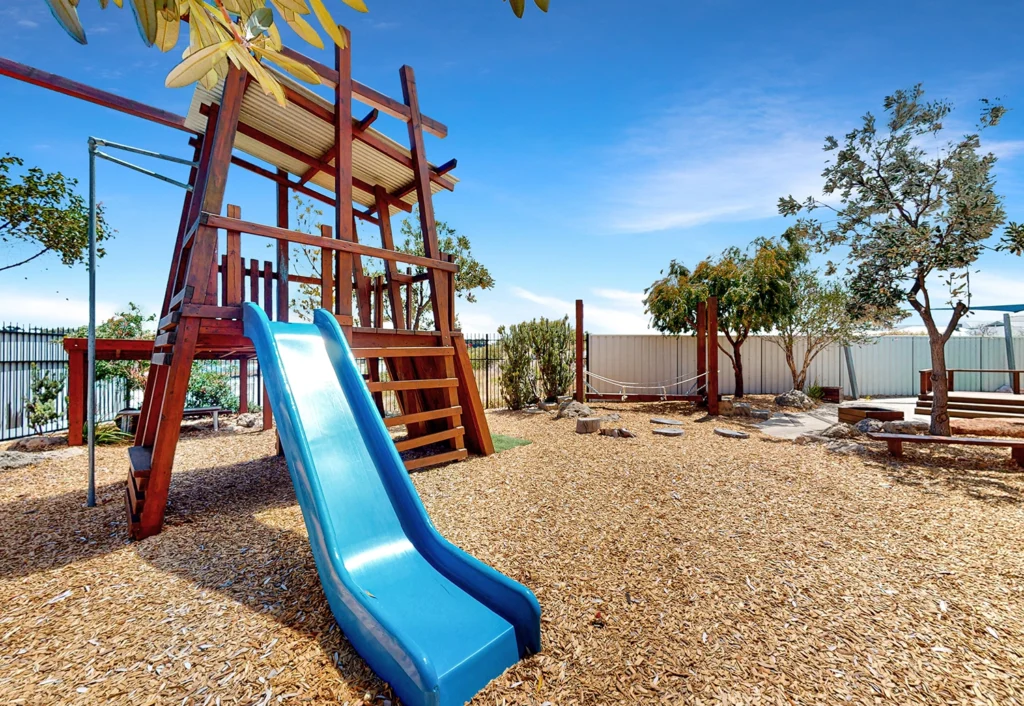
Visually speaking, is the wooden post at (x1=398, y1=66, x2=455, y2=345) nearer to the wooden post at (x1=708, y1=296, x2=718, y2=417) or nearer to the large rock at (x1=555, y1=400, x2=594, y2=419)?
the large rock at (x1=555, y1=400, x2=594, y2=419)

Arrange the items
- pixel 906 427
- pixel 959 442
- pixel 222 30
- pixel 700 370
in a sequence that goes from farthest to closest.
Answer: pixel 700 370 → pixel 906 427 → pixel 959 442 → pixel 222 30

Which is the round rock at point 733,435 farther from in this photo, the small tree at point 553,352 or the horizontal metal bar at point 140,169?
the horizontal metal bar at point 140,169

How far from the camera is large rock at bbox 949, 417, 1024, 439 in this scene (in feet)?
23.1

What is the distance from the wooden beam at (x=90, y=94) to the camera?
366cm

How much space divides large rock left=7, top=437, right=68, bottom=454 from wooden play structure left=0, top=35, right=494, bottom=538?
1.80 m

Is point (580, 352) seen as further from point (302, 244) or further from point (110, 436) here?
point (110, 436)

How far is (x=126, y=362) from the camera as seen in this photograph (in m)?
10.4

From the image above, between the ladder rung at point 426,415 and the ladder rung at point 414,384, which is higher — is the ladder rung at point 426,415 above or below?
below

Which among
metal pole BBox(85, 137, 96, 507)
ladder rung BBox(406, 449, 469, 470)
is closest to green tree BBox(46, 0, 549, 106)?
metal pole BBox(85, 137, 96, 507)

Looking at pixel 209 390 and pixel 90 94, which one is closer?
pixel 90 94

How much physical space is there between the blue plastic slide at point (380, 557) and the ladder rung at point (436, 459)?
5.68 ft

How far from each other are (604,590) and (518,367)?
779 centimetres

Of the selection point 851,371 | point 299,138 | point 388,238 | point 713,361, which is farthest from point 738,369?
point 299,138

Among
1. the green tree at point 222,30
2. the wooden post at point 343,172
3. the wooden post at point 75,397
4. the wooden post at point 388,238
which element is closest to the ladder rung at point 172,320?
the wooden post at point 343,172
